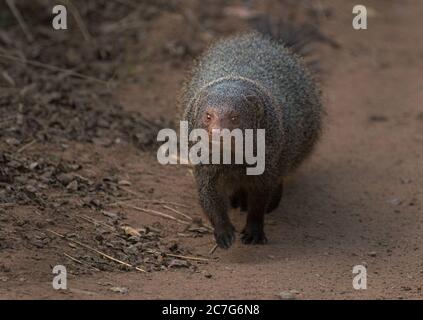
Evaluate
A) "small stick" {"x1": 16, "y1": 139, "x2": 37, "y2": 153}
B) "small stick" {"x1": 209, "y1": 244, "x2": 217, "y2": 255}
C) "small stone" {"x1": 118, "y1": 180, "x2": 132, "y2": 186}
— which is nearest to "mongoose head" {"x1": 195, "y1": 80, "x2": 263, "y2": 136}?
"small stick" {"x1": 209, "y1": 244, "x2": 217, "y2": 255}

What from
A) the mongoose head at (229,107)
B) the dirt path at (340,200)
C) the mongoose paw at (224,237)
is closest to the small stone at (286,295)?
the dirt path at (340,200)

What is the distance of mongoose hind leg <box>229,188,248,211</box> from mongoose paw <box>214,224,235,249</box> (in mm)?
635

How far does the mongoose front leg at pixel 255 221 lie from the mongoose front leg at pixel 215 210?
184mm

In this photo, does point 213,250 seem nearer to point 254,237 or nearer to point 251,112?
point 254,237

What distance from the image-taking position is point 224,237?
4633 mm

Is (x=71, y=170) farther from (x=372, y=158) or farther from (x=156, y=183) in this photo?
(x=372, y=158)

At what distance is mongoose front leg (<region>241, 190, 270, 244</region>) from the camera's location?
477 cm

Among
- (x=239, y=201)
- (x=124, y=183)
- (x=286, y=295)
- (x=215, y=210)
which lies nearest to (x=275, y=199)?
(x=239, y=201)

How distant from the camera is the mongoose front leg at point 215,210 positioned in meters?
4.63

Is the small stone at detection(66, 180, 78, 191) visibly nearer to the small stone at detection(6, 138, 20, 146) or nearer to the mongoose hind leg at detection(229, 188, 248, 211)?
the small stone at detection(6, 138, 20, 146)

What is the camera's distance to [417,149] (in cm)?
637

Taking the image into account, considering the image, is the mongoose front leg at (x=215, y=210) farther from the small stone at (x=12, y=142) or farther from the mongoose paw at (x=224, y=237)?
the small stone at (x=12, y=142)

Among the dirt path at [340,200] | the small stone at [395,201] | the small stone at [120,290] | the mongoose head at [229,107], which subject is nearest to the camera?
the small stone at [120,290]

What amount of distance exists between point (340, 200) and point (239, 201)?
0.73 m
